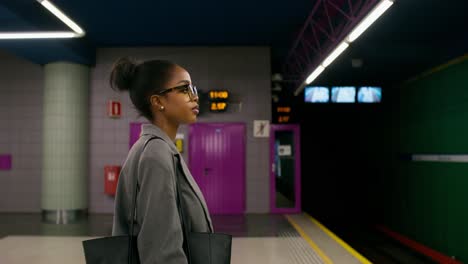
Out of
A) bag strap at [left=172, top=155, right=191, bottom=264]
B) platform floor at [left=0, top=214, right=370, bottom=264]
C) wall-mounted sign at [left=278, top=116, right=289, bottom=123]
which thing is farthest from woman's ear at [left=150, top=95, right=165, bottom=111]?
wall-mounted sign at [left=278, top=116, right=289, bottom=123]

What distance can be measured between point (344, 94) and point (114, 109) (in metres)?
6.34

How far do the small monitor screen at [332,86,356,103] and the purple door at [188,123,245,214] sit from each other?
390cm

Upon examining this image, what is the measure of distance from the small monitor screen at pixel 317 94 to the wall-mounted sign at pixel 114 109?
5.24 m

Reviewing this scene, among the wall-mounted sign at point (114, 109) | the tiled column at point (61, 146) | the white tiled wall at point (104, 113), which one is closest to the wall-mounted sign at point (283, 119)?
the white tiled wall at point (104, 113)

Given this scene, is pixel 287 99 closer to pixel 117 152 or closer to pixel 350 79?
pixel 350 79

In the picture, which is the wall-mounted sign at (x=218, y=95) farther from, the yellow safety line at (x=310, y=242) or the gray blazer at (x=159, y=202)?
the gray blazer at (x=159, y=202)

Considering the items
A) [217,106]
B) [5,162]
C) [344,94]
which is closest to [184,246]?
[217,106]

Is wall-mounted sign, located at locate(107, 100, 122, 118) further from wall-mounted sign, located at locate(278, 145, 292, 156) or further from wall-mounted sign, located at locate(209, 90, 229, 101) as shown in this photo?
wall-mounted sign, located at locate(278, 145, 292, 156)

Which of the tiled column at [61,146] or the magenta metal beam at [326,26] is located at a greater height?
the magenta metal beam at [326,26]

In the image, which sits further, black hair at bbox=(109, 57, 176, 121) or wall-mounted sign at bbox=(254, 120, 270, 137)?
wall-mounted sign at bbox=(254, 120, 270, 137)

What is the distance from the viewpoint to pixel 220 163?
8492 mm

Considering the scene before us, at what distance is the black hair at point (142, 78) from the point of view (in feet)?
3.70

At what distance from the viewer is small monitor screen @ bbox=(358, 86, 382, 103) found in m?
11.0

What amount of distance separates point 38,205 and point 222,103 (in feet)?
15.2
